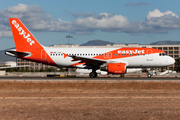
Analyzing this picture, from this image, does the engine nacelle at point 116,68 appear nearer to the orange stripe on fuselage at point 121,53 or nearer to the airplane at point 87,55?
the airplane at point 87,55

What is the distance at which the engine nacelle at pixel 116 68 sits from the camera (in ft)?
110

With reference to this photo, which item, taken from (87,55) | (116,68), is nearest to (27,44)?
(87,55)

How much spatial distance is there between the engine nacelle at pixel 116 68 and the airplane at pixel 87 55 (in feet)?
2.30

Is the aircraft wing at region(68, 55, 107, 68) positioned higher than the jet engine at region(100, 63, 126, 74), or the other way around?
the aircraft wing at region(68, 55, 107, 68)

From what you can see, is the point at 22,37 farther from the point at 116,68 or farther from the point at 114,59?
the point at 116,68

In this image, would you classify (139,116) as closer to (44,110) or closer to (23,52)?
(44,110)

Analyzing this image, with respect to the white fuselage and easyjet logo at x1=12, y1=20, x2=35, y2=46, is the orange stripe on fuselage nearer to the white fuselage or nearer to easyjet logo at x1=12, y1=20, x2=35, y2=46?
the white fuselage

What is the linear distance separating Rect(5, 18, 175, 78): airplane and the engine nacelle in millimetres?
702

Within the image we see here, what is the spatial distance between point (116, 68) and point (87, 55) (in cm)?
499

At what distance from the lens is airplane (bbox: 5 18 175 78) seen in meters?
35.5

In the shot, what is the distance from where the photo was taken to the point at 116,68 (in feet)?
110

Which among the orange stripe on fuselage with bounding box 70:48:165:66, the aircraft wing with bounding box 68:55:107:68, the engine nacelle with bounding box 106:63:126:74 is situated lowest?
the engine nacelle with bounding box 106:63:126:74

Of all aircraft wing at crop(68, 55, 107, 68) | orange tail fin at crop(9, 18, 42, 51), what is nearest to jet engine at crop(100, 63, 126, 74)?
aircraft wing at crop(68, 55, 107, 68)

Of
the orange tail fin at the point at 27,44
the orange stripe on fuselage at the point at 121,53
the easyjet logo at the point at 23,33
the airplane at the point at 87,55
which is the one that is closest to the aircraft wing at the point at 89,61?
the airplane at the point at 87,55
